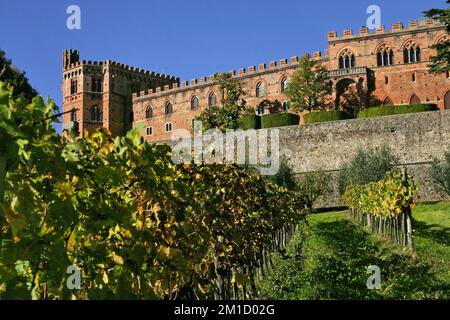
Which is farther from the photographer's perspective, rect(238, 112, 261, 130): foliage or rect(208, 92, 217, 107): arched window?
rect(208, 92, 217, 107): arched window

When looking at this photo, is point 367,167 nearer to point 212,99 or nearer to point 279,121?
point 279,121

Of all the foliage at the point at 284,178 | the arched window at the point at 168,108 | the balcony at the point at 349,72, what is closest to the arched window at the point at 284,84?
the balcony at the point at 349,72

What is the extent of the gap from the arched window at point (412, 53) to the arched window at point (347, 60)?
4.24 metres

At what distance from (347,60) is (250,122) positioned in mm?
10403

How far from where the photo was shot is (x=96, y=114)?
59.4m

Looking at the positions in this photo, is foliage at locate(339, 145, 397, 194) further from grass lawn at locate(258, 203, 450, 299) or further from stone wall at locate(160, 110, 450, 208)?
grass lawn at locate(258, 203, 450, 299)

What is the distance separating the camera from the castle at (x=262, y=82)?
145 ft

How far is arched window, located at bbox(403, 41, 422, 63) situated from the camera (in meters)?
44.5

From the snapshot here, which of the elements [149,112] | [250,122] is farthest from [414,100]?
[149,112]

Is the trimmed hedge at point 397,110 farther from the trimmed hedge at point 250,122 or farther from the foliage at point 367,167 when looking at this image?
the trimmed hedge at point 250,122

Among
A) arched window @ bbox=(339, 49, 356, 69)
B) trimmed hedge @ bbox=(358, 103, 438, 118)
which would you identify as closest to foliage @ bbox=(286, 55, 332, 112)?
arched window @ bbox=(339, 49, 356, 69)

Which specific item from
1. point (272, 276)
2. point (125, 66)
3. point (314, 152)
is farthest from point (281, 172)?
point (125, 66)

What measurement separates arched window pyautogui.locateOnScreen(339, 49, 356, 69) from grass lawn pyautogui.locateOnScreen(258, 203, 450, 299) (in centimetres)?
3054
